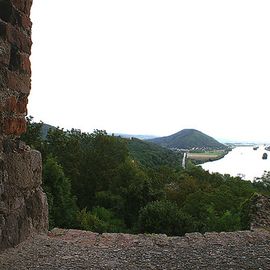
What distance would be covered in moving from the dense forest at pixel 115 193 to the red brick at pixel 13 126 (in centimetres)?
1430

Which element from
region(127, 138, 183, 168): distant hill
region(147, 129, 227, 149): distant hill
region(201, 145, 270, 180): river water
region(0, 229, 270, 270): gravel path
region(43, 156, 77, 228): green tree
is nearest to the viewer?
region(0, 229, 270, 270): gravel path

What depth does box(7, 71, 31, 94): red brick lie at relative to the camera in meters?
3.22

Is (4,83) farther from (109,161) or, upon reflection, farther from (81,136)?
(81,136)

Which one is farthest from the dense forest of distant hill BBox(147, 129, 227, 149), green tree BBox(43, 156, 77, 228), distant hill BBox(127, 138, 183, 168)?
distant hill BBox(147, 129, 227, 149)

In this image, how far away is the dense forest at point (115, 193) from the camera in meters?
18.4

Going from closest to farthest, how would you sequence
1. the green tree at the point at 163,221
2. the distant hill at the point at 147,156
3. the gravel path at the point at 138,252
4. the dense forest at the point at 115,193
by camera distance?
the gravel path at the point at 138,252, the green tree at the point at 163,221, the dense forest at the point at 115,193, the distant hill at the point at 147,156

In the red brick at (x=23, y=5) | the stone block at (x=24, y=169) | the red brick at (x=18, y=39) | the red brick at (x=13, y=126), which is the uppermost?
the red brick at (x=23, y=5)

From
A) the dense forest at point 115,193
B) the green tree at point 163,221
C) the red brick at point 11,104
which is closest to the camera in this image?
the red brick at point 11,104

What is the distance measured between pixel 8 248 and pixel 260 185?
41.5 meters

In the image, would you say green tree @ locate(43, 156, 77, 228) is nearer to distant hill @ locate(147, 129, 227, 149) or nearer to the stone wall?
the stone wall

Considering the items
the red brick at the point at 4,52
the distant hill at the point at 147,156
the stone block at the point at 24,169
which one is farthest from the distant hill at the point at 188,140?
the red brick at the point at 4,52

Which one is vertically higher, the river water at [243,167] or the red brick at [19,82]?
the red brick at [19,82]

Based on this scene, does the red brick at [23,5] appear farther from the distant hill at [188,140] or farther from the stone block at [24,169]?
the distant hill at [188,140]

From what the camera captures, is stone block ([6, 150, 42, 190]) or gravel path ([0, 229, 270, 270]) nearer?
gravel path ([0, 229, 270, 270])
